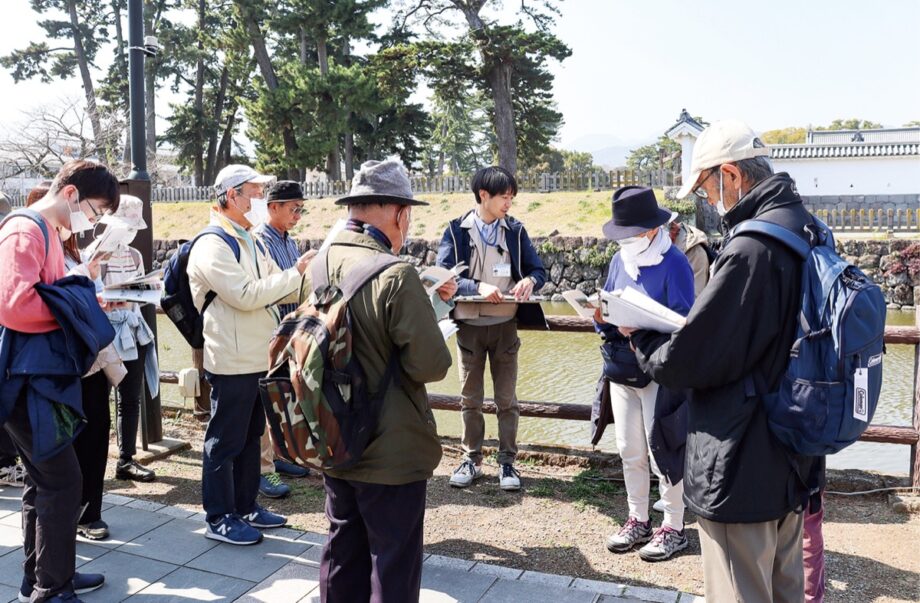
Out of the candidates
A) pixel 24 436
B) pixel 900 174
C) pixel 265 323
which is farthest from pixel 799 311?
pixel 900 174

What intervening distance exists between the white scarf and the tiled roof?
96.7ft

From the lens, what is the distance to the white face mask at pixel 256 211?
383 centimetres

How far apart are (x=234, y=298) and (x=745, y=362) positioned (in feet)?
7.73

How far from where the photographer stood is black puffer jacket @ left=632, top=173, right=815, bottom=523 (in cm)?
212

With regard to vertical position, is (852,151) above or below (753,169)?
above

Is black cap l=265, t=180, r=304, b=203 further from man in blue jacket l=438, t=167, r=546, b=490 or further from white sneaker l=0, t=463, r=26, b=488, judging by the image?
white sneaker l=0, t=463, r=26, b=488

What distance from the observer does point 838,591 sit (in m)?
3.28

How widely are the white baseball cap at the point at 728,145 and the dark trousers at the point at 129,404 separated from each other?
12.0 feet

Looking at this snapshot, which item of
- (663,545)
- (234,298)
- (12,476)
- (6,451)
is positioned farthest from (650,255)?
(12,476)

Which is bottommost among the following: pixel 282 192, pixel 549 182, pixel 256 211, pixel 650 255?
pixel 650 255

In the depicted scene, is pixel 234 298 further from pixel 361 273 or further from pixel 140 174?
pixel 140 174

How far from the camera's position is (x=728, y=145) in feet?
7.62

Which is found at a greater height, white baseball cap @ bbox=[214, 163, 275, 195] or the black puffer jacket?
white baseball cap @ bbox=[214, 163, 275, 195]

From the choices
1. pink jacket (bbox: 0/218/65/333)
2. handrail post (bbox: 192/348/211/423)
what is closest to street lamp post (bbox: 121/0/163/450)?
handrail post (bbox: 192/348/211/423)
